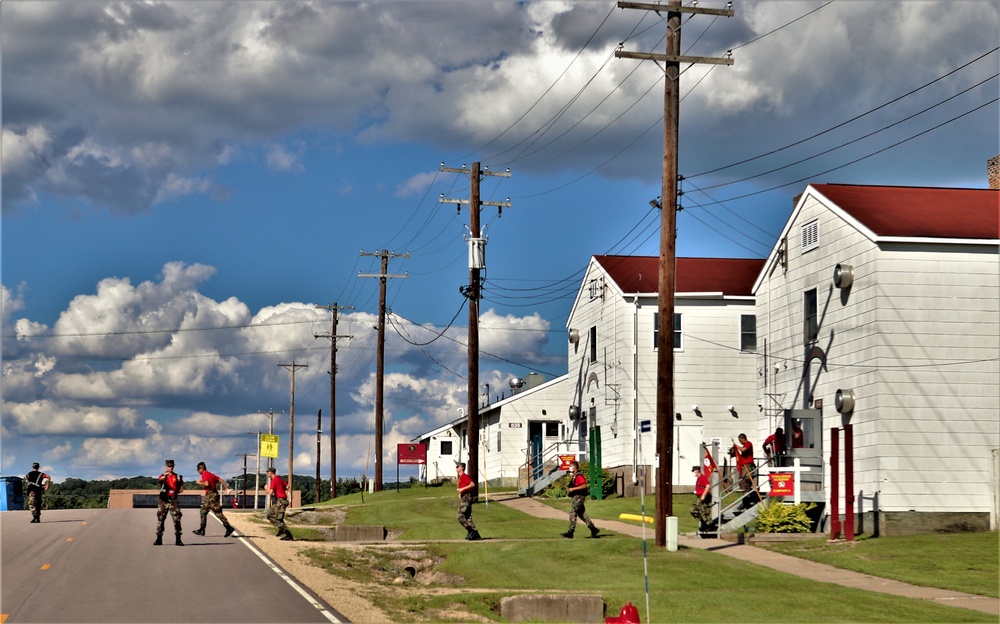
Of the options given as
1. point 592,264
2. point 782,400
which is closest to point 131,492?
point 592,264

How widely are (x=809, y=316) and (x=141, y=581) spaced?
2068cm

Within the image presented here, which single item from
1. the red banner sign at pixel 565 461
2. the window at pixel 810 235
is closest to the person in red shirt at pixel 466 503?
the window at pixel 810 235

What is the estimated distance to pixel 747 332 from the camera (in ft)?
151

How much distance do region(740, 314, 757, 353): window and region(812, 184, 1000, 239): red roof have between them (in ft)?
40.4

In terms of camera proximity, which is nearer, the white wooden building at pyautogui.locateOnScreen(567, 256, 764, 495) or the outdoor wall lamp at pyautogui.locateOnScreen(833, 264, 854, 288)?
the outdoor wall lamp at pyautogui.locateOnScreen(833, 264, 854, 288)

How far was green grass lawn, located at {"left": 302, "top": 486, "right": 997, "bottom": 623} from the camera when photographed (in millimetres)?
18344

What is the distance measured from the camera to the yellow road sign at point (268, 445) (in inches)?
2132

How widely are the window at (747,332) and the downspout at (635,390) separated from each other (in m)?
4.27

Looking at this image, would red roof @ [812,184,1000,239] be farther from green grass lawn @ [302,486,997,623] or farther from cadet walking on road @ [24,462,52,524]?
cadet walking on road @ [24,462,52,524]

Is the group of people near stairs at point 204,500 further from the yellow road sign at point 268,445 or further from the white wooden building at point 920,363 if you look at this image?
the yellow road sign at point 268,445

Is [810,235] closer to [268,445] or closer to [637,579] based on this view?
[637,579]

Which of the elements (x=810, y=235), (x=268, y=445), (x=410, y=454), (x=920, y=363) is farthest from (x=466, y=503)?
(x=410, y=454)

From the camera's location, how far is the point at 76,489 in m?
134

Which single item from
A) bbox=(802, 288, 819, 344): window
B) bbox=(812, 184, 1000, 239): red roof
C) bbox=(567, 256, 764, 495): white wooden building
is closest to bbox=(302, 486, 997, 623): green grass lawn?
bbox=(802, 288, 819, 344): window
